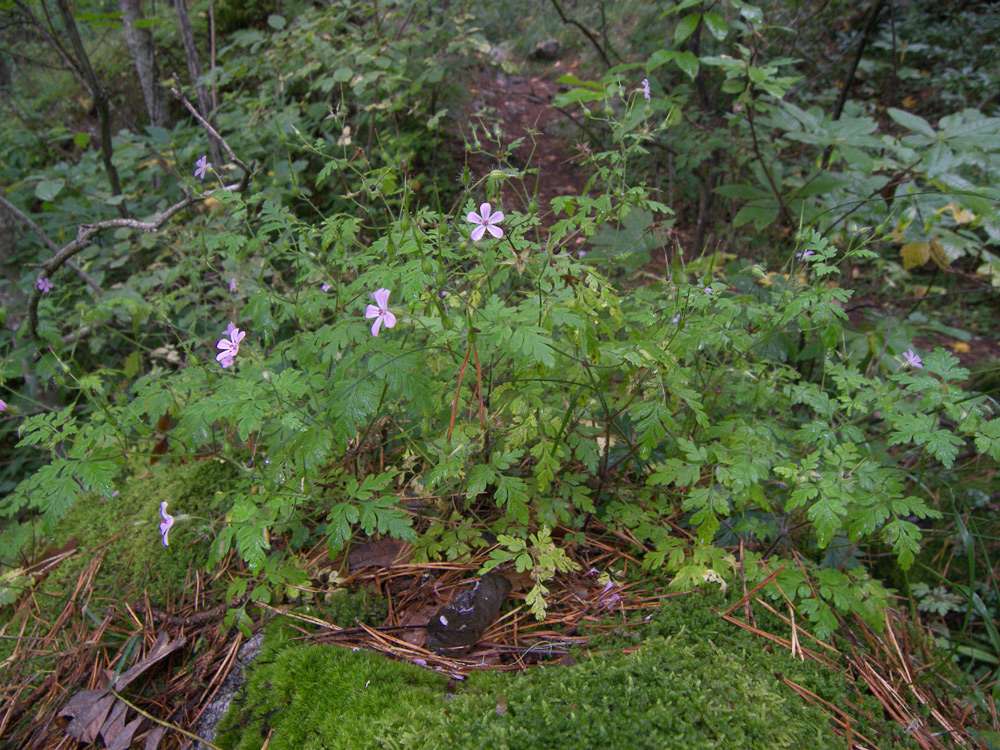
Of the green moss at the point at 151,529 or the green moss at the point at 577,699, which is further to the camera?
the green moss at the point at 151,529

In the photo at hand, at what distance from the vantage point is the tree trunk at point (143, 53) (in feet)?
17.2

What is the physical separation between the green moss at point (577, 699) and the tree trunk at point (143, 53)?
6.05 meters

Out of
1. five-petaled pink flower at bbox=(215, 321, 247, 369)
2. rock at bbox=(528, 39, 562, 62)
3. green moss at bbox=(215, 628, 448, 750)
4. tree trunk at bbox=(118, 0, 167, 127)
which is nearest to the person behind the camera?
green moss at bbox=(215, 628, 448, 750)

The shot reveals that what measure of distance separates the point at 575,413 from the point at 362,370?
0.74m

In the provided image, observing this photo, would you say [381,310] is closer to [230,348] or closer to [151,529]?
[230,348]

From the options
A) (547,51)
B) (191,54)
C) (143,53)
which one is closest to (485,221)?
(191,54)

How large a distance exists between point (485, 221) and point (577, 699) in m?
1.23

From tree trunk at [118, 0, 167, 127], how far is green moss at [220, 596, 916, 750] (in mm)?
6052

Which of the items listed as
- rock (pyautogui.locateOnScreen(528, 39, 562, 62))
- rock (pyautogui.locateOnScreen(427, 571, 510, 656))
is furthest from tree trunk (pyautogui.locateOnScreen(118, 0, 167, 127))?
rock (pyautogui.locateOnScreen(427, 571, 510, 656))

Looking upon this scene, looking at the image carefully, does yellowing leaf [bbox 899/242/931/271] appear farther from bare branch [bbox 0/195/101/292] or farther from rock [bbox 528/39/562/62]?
rock [bbox 528/39/562/62]

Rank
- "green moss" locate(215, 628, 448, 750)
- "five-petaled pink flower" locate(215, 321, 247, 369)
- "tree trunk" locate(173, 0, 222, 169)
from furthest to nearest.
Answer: "tree trunk" locate(173, 0, 222, 169), "five-petaled pink flower" locate(215, 321, 247, 369), "green moss" locate(215, 628, 448, 750)

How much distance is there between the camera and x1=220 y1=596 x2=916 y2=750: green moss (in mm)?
1205

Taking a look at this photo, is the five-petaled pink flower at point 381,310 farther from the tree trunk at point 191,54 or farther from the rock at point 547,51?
the rock at point 547,51

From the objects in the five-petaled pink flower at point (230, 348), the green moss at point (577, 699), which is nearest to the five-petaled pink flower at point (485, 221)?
the five-petaled pink flower at point (230, 348)
